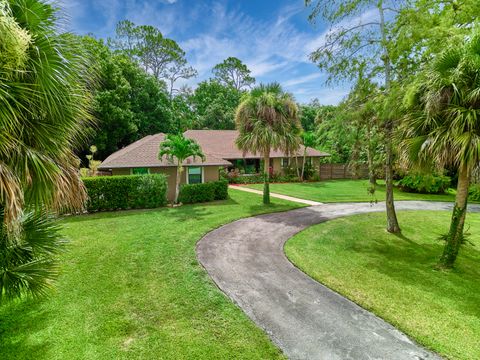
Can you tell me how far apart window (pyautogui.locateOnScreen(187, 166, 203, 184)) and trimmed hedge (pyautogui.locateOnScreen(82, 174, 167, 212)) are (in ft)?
11.0

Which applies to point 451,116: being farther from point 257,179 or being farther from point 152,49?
point 152,49

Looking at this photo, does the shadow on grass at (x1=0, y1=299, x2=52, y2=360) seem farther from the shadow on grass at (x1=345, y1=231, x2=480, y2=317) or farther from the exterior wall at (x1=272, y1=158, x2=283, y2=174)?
the exterior wall at (x1=272, y1=158, x2=283, y2=174)

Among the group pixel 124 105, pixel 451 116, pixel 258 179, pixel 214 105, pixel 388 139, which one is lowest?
pixel 258 179

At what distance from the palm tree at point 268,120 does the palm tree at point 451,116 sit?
7710 millimetres

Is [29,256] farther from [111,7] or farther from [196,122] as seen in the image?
[196,122]

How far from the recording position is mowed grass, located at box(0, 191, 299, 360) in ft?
14.0

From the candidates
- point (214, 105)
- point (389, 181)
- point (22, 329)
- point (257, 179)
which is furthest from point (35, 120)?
point (214, 105)

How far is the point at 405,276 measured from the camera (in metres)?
7.40

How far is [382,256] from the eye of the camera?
8.90 m

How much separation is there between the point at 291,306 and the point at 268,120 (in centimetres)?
1125

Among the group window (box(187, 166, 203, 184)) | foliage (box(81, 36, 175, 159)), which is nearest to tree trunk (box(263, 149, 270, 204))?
window (box(187, 166, 203, 184))

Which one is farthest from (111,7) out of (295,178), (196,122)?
(196,122)

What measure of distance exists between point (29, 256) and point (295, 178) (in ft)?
85.6

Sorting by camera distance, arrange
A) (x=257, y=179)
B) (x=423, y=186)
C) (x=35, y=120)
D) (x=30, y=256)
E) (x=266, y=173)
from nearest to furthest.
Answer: (x=35, y=120)
(x=30, y=256)
(x=266, y=173)
(x=423, y=186)
(x=257, y=179)
